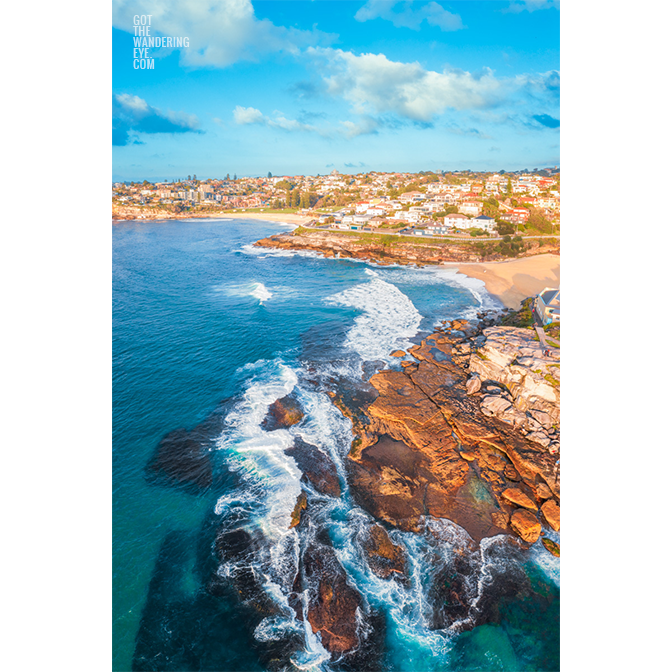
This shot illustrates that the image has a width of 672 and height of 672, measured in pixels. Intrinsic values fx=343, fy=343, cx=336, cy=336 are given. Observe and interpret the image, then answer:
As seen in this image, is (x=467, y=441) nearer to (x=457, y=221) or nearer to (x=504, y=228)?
(x=504, y=228)

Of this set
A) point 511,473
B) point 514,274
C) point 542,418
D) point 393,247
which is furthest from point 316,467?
point 393,247

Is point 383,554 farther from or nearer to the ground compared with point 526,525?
nearer to the ground

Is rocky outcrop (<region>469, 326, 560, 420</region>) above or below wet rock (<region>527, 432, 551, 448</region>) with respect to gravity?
above

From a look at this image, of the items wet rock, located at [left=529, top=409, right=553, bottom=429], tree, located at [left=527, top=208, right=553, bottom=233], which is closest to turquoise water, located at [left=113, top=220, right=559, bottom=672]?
wet rock, located at [left=529, top=409, right=553, bottom=429]

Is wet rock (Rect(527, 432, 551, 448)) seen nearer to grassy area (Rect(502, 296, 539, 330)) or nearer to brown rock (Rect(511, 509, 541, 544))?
brown rock (Rect(511, 509, 541, 544))

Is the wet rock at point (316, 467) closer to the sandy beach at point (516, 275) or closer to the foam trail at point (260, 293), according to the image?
the foam trail at point (260, 293)

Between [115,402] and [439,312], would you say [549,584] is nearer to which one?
[115,402]
